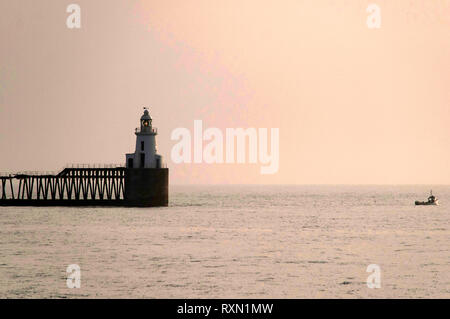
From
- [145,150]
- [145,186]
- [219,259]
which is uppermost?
[145,150]

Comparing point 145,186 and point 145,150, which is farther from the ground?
point 145,150

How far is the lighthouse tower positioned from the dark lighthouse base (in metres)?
1.36

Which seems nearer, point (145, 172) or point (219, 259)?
point (219, 259)

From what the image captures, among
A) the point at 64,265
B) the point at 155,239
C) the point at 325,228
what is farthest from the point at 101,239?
the point at 325,228

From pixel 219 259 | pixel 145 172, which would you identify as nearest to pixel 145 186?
pixel 145 172

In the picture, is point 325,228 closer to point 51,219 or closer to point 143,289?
point 51,219

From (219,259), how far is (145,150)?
2285 inches

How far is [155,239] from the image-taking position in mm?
74938

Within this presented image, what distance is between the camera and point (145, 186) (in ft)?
375

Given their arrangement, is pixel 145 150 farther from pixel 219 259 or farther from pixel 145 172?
pixel 219 259

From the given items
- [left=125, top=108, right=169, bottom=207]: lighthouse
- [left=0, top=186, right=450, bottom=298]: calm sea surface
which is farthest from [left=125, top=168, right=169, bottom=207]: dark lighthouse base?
[left=0, top=186, right=450, bottom=298]: calm sea surface

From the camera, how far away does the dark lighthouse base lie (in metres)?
113
